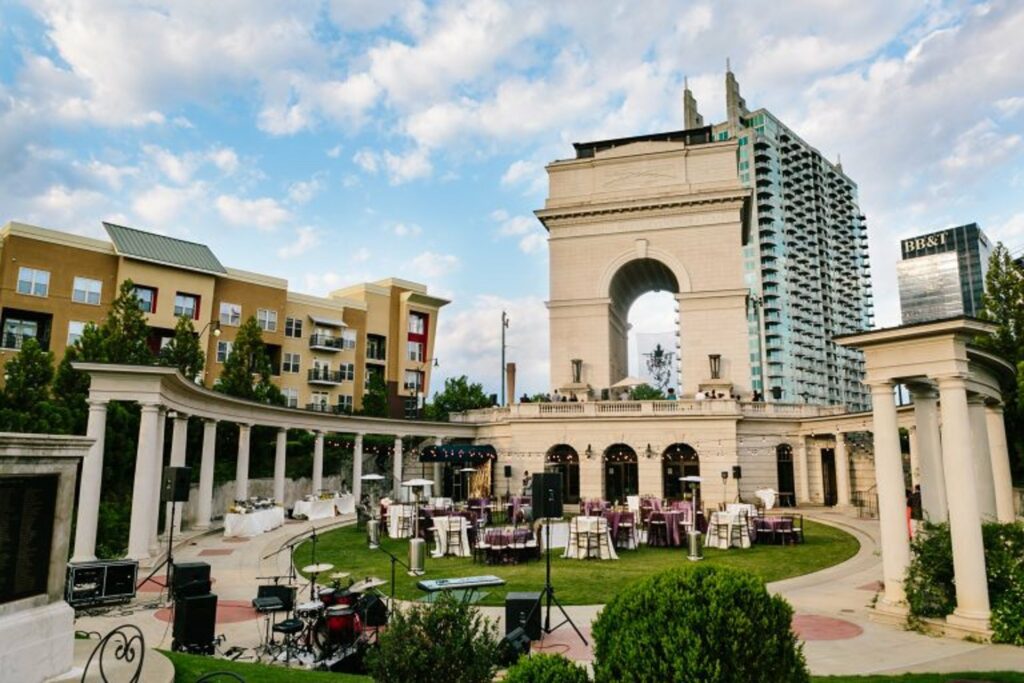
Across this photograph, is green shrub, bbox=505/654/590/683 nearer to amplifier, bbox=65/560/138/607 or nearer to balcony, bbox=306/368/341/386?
amplifier, bbox=65/560/138/607

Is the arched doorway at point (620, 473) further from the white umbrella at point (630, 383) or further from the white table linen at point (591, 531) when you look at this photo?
the white table linen at point (591, 531)

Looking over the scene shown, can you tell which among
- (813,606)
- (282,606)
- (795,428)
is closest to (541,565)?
(813,606)

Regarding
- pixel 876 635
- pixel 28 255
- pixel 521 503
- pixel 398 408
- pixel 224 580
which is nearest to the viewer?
pixel 876 635

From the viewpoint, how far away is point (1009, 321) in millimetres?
20969

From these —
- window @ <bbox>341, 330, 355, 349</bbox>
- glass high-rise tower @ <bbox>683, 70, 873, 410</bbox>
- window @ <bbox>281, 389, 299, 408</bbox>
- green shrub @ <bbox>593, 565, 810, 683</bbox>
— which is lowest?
green shrub @ <bbox>593, 565, 810, 683</bbox>

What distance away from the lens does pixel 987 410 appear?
15203mm

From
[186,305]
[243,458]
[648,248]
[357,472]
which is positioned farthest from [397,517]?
[648,248]

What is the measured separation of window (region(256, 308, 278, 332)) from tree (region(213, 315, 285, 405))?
19.1ft

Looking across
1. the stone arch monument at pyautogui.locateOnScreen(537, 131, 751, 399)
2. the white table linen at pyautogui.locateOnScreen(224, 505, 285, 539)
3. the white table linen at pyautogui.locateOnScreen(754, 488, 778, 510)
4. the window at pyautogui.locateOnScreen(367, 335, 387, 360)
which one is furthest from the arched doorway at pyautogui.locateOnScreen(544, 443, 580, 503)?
the window at pyautogui.locateOnScreen(367, 335, 387, 360)

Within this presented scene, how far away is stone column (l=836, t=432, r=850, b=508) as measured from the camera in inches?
1344

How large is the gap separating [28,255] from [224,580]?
3152cm

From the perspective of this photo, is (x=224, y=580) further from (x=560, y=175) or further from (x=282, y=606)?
(x=560, y=175)

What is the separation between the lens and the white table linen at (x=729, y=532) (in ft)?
71.6

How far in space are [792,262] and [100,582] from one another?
129 metres
